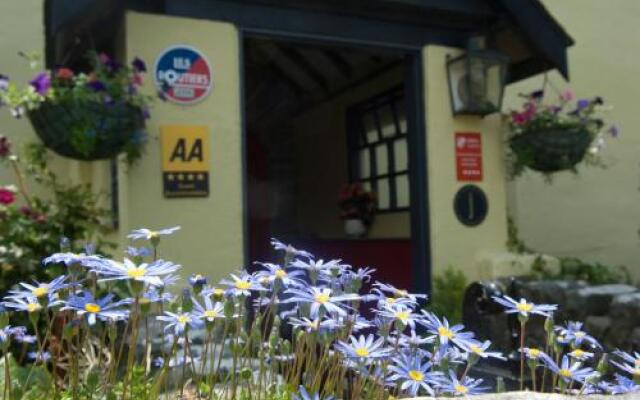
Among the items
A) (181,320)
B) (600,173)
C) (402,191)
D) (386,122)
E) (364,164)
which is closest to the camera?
(181,320)

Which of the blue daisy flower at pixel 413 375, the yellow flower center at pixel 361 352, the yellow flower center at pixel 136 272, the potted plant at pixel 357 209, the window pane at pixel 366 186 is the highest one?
the window pane at pixel 366 186

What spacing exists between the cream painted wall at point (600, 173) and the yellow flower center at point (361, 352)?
659cm

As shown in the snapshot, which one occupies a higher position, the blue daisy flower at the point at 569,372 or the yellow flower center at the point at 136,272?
the yellow flower center at the point at 136,272

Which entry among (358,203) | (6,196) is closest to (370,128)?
(358,203)

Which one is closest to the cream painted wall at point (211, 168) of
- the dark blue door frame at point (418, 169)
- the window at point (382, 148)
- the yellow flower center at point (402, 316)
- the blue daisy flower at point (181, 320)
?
the dark blue door frame at point (418, 169)

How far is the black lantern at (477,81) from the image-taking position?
5.25m

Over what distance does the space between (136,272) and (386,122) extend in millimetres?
6082

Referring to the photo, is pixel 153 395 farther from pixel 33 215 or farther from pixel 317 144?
pixel 317 144

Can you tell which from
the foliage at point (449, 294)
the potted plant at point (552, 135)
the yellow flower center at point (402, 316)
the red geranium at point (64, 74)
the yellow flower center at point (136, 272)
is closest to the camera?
the yellow flower center at point (136, 272)

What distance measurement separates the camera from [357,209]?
286 inches

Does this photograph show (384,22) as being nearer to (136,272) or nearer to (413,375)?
(413,375)

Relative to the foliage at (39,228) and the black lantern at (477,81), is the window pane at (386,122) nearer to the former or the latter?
the black lantern at (477,81)

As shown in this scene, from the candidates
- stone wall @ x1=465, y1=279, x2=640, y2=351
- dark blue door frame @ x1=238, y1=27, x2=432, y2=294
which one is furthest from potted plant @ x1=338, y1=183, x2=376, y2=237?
stone wall @ x1=465, y1=279, x2=640, y2=351

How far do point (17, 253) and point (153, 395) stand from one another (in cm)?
282
